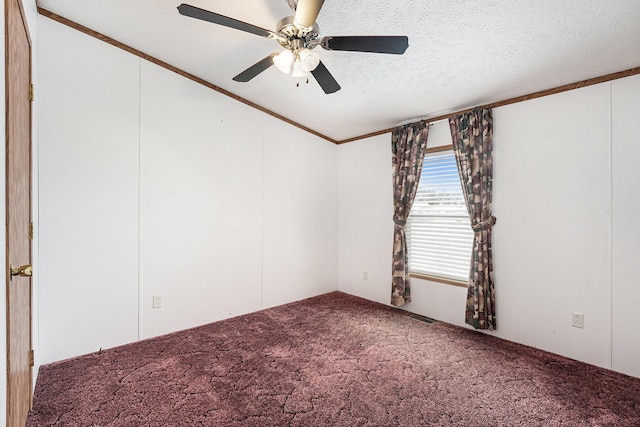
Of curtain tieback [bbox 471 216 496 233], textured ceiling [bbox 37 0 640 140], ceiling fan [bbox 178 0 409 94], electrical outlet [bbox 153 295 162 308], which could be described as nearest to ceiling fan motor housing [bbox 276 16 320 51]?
ceiling fan [bbox 178 0 409 94]

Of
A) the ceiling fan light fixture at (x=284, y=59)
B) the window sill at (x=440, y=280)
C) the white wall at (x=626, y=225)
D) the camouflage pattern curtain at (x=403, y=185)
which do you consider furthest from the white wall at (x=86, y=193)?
the white wall at (x=626, y=225)

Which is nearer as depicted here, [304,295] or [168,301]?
[168,301]

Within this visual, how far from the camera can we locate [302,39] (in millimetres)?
1881

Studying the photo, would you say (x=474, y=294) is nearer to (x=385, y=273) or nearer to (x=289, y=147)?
(x=385, y=273)

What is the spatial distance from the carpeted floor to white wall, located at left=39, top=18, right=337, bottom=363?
1.24 ft

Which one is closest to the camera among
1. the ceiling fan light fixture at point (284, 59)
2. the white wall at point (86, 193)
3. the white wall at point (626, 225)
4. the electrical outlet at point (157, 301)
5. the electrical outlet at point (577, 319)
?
the ceiling fan light fixture at point (284, 59)

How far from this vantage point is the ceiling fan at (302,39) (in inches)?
63.9

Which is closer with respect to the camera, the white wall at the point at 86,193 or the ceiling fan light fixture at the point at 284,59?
the ceiling fan light fixture at the point at 284,59

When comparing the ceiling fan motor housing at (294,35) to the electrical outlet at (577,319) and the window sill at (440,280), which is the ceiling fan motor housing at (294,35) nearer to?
the window sill at (440,280)

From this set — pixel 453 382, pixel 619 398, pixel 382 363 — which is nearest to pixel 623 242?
pixel 619 398

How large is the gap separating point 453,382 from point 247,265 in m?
2.40

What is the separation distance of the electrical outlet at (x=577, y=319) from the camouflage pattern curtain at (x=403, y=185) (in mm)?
1546

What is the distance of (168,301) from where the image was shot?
9.75 ft

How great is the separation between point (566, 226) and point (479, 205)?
0.70 metres
